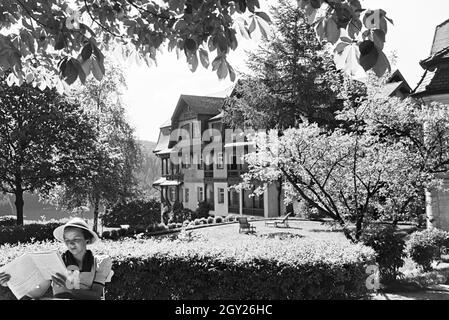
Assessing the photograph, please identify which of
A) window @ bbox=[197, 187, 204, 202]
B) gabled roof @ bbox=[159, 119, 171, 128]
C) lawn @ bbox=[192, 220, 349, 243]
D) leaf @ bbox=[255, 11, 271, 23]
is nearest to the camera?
leaf @ bbox=[255, 11, 271, 23]

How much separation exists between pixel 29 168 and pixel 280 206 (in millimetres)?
19567

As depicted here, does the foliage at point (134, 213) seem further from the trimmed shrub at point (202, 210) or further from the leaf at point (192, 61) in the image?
the leaf at point (192, 61)

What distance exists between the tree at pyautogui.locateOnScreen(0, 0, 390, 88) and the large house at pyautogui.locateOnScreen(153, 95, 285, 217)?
29026 mm

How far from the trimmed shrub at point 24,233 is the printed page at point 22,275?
18.4m

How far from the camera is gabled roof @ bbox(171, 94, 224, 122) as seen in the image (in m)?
41.9

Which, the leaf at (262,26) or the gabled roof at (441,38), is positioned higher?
the gabled roof at (441,38)

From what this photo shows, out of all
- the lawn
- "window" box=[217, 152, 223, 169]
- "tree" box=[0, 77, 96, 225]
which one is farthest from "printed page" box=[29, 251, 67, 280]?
"window" box=[217, 152, 223, 169]

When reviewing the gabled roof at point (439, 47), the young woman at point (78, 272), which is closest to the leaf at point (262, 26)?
the young woman at point (78, 272)

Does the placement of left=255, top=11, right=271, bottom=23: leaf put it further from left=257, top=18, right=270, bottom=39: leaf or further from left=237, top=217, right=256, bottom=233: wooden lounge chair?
left=237, top=217, right=256, bottom=233: wooden lounge chair

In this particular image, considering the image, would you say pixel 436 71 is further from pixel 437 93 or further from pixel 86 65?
pixel 86 65

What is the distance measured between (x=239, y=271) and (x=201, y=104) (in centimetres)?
3513

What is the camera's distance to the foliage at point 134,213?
31.9 m

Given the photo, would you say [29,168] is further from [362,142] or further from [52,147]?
[362,142]
